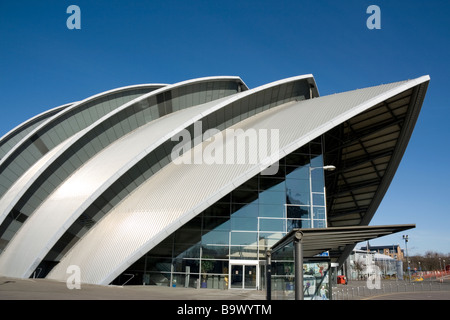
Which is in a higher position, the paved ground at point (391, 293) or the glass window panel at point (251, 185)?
the glass window panel at point (251, 185)

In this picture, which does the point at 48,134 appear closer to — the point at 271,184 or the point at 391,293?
the point at 271,184

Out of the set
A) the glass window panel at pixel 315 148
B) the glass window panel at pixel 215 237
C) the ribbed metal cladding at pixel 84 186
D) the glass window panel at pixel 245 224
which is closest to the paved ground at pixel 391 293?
the glass window panel at pixel 245 224

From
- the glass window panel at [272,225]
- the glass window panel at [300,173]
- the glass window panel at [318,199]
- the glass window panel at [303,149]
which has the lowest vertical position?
the glass window panel at [272,225]

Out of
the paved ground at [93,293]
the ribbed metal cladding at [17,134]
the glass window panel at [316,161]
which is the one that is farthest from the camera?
the ribbed metal cladding at [17,134]

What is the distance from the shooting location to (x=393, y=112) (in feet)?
79.9

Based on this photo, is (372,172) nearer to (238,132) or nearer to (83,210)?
(238,132)

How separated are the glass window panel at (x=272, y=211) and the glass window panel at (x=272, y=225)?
0.30m

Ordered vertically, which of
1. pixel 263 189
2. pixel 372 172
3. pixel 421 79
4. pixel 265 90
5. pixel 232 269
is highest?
pixel 265 90

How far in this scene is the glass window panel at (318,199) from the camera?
75.2ft

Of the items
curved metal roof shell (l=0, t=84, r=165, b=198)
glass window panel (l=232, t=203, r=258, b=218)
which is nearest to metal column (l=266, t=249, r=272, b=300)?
glass window panel (l=232, t=203, r=258, b=218)

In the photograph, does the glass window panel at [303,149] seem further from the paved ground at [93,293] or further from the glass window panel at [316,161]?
the paved ground at [93,293]

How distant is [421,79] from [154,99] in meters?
17.8
